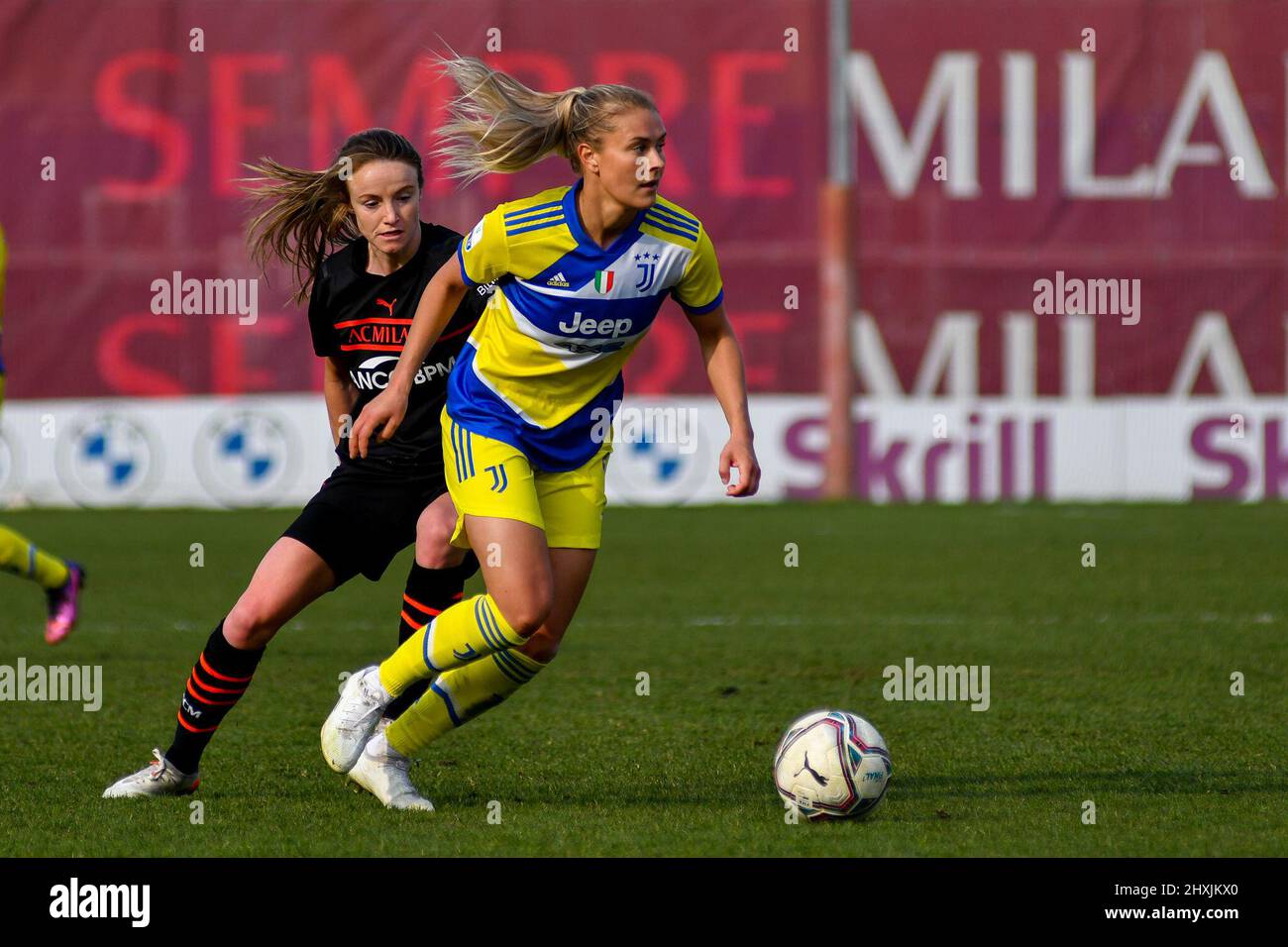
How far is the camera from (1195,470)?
15.8m

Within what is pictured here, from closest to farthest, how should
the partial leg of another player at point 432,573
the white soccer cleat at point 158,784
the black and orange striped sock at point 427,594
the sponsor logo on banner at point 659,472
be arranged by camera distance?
1. the white soccer cleat at point 158,784
2. the partial leg of another player at point 432,573
3. the black and orange striped sock at point 427,594
4. the sponsor logo on banner at point 659,472

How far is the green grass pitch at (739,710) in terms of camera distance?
183 inches

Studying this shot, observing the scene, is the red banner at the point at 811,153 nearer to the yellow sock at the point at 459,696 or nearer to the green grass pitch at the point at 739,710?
the green grass pitch at the point at 739,710

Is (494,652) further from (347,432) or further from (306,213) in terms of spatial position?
(306,213)

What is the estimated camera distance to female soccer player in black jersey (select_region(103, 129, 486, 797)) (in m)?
5.04

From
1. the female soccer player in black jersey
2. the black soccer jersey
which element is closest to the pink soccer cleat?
the female soccer player in black jersey

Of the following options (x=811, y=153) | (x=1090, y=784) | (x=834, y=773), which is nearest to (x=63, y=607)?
(x=834, y=773)

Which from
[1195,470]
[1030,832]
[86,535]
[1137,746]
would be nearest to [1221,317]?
[1195,470]

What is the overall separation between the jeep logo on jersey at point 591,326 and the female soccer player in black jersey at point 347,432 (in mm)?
666

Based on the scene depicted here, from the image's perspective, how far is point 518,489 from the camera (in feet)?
15.7

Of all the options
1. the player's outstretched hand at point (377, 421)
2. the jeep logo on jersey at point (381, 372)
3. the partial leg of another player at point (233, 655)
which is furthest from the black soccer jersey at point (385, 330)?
the player's outstretched hand at point (377, 421)

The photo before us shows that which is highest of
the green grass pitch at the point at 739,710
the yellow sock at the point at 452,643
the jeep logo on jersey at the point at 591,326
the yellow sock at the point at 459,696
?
the jeep logo on jersey at the point at 591,326

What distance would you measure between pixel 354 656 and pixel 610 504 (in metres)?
7.74
